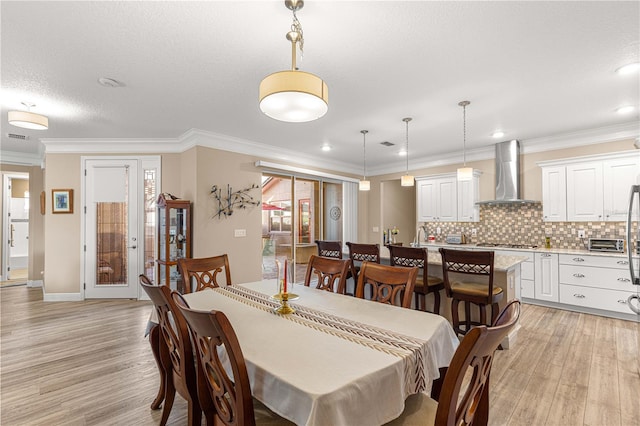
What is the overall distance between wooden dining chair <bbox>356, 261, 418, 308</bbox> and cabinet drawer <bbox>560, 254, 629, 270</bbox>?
3.56m

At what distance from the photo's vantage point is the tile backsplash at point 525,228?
14.7 feet

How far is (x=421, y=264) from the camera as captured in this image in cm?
310

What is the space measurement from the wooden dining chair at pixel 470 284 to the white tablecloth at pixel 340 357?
127 centimetres

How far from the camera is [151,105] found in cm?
351

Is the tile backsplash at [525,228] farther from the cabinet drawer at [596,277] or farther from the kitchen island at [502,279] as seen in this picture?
the kitchen island at [502,279]

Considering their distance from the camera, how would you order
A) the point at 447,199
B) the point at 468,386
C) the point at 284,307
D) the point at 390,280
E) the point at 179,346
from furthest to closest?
the point at 447,199 < the point at 390,280 < the point at 284,307 < the point at 179,346 < the point at 468,386

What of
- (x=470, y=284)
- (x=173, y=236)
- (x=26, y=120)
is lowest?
(x=470, y=284)

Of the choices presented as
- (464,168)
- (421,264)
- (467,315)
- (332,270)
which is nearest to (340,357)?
(332,270)

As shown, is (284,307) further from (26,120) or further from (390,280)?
(26,120)

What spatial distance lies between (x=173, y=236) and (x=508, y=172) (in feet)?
17.6

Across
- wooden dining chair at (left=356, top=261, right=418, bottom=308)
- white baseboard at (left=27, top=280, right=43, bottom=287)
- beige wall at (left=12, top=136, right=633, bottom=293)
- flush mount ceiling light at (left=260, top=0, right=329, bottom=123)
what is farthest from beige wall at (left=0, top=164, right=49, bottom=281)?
wooden dining chair at (left=356, top=261, right=418, bottom=308)

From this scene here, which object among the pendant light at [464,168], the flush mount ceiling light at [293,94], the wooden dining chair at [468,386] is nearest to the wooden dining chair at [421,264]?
the pendant light at [464,168]

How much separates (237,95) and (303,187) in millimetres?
3169

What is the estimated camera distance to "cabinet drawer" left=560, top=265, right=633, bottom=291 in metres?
3.86
